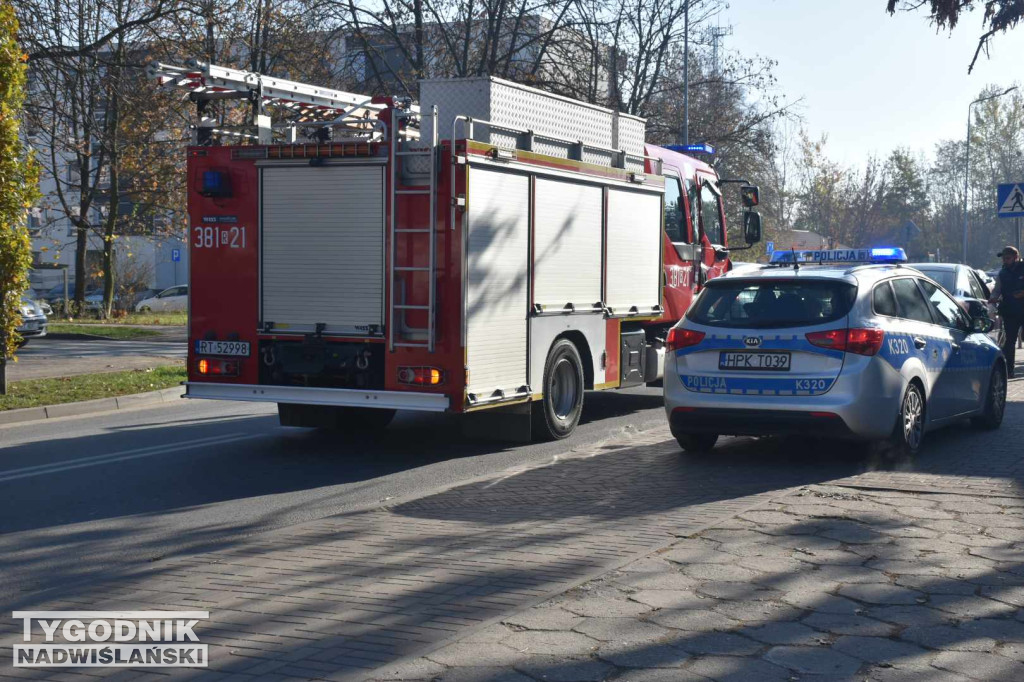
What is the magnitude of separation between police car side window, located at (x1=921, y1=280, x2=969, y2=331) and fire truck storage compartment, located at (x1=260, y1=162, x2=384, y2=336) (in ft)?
15.7

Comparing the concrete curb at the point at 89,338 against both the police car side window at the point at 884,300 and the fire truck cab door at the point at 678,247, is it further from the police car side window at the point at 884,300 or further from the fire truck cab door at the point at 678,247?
the police car side window at the point at 884,300

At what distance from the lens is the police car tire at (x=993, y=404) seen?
36.7 feet

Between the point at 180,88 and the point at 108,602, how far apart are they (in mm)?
6234

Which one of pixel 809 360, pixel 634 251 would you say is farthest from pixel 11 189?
pixel 809 360

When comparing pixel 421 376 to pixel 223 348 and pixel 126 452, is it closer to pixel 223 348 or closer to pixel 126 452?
pixel 223 348

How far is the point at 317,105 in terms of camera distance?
11.9 meters

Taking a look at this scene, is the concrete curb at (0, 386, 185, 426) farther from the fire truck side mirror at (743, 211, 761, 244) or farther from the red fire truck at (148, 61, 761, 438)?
the fire truck side mirror at (743, 211, 761, 244)

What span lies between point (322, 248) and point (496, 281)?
150 cm

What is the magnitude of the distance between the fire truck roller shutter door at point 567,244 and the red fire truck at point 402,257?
20mm

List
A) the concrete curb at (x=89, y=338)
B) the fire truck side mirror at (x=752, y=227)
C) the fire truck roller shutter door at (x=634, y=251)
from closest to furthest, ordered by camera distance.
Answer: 1. the fire truck roller shutter door at (x=634, y=251)
2. the fire truck side mirror at (x=752, y=227)
3. the concrete curb at (x=89, y=338)

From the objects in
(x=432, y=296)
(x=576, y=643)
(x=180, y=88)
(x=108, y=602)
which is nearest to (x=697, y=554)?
(x=576, y=643)

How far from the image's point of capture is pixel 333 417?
11.8 m

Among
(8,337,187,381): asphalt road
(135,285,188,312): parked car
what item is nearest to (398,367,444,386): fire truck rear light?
(8,337,187,381): asphalt road

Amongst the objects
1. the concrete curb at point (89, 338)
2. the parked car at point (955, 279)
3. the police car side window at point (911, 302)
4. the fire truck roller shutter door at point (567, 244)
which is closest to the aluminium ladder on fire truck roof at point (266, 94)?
the fire truck roller shutter door at point (567, 244)
